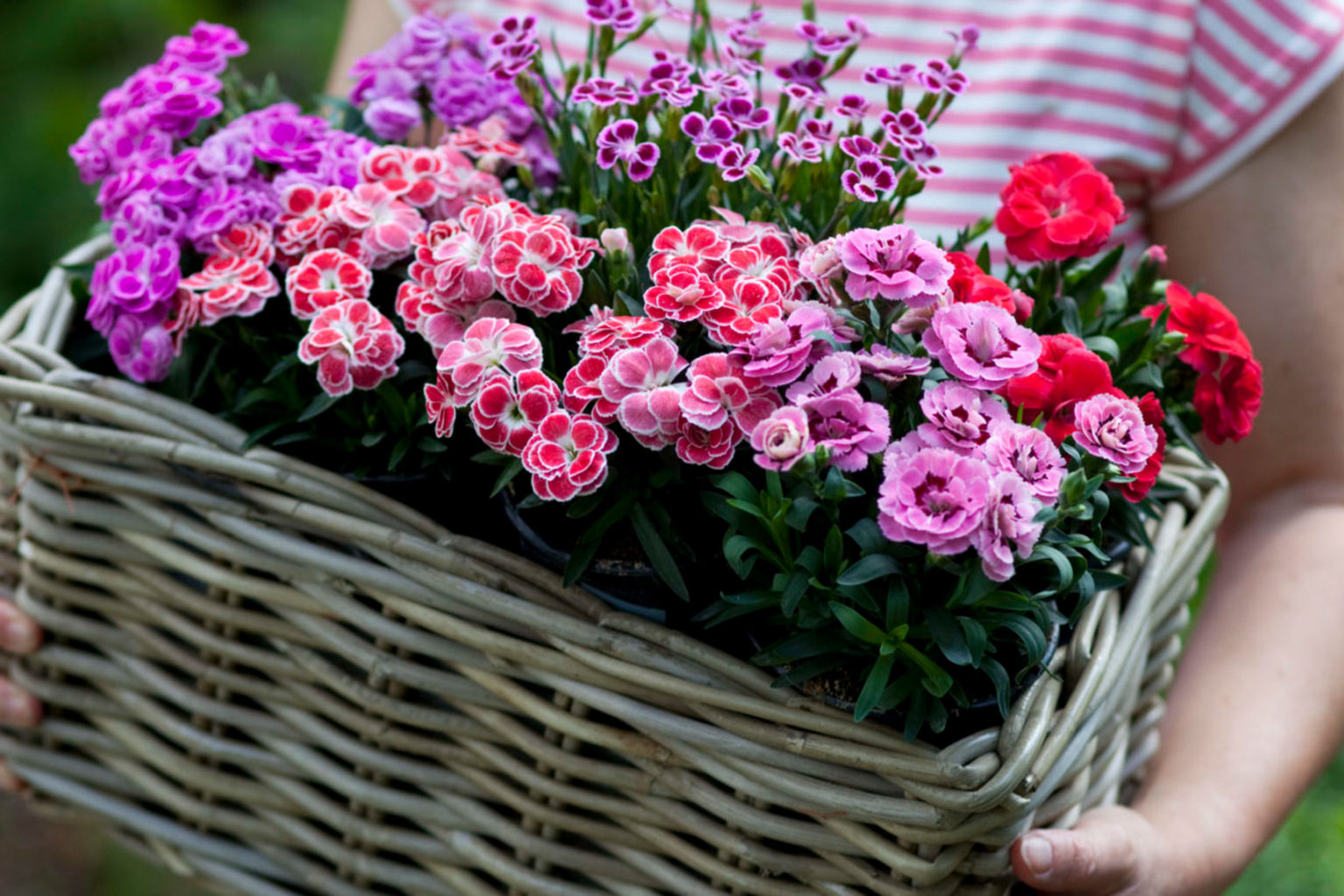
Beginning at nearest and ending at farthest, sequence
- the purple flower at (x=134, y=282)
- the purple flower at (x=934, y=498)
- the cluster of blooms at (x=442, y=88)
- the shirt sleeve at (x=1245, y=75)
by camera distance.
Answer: the purple flower at (x=934, y=498), the purple flower at (x=134, y=282), the cluster of blooms at (x=442, y=88), the shirt sleeve at (x=1245, y=75)

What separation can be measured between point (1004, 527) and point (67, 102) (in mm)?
2397

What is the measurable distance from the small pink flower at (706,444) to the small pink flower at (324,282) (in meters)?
0.24

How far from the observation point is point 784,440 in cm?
56

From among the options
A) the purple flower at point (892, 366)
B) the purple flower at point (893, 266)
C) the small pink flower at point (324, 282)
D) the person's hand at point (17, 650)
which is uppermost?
the purple flower at point (893, 266)

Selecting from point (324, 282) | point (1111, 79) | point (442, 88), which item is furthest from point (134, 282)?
point (1111, 79)

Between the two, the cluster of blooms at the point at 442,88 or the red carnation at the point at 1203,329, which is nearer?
the red carnation at the point at 1203,329

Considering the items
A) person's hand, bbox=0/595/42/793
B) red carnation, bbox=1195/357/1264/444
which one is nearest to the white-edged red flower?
person's hand, bbox=0/595/42/793

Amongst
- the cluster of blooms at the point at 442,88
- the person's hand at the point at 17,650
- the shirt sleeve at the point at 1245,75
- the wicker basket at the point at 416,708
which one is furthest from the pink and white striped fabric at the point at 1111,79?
the person's hand at the point at 17,650

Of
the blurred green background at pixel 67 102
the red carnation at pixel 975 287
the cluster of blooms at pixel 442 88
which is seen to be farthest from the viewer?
the blurred green background at pixel 67 102

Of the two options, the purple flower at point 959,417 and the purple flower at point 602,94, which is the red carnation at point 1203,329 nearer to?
the purple flower at point 959,417

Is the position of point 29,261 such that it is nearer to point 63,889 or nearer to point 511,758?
point 63,889

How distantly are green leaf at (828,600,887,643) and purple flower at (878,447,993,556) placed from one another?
46 millimetres

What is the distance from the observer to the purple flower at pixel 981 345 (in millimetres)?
593

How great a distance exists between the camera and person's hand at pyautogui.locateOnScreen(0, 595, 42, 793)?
0.85 metres
